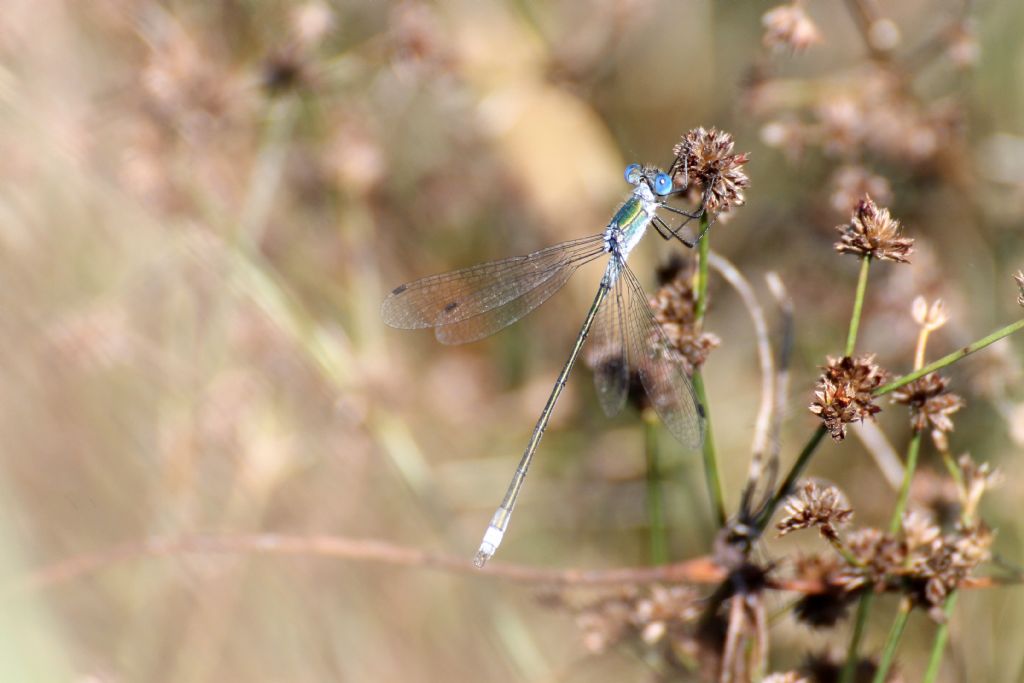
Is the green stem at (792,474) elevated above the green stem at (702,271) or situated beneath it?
situated beneath

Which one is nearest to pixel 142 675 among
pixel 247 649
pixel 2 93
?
pixel 247 649

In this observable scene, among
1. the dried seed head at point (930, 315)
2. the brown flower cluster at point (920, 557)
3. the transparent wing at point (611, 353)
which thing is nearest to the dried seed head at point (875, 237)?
the dried seed head at point (930, 315)

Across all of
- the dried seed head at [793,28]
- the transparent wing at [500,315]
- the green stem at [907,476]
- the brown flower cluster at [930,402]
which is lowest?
the green stem at [907,476]

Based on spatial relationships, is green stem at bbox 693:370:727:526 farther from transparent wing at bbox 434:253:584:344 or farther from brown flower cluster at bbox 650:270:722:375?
transparent wing at bbox 434:253:584:344

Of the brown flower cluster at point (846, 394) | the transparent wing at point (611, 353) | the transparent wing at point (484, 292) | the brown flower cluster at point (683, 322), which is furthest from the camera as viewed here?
the transparent wing at point (484, 292)

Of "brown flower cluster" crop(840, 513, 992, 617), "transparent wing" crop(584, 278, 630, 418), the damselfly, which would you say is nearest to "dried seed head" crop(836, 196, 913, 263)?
the damselfly

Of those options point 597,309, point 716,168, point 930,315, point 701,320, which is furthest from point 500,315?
point 930,315

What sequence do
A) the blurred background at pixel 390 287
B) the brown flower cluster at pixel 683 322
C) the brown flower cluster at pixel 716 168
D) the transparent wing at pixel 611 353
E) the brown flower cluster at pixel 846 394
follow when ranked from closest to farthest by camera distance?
the brown flower cluster at pixel 846 394 → the brown flower cluster at pixel 716 168 → the brown flower cluster at pixel 683 322 → the transparent wing at pixel 611 353 → the blurred background at pixel 390 287

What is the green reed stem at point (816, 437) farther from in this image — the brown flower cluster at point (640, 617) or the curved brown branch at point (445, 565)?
the brown flower cluster at point (640, 617)
